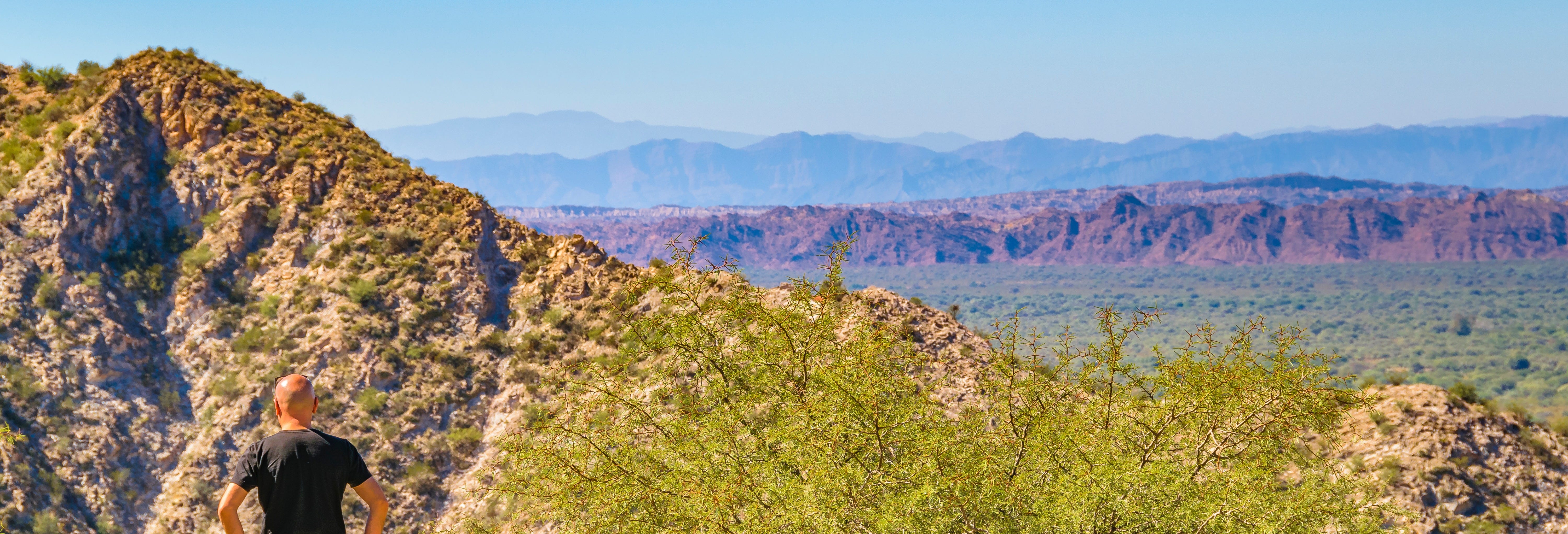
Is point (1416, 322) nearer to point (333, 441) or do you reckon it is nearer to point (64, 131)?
point (64, 131)

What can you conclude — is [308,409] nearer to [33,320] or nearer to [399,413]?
[399,413]

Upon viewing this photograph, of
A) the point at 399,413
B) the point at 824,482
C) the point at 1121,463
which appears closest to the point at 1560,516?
the point at 1121,463

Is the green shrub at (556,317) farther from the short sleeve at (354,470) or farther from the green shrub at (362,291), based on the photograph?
the short sleeve at (354,470)

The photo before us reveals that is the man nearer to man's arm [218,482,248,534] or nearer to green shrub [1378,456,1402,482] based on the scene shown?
man's arm [218,482,248,534]

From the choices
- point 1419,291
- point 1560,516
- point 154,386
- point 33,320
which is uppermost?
point 33,320

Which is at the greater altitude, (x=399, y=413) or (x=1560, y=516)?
(x=399, y=413)

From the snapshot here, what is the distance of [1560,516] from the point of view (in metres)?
20.8

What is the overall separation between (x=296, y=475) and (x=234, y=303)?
931 inches

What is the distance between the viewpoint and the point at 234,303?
27.5m

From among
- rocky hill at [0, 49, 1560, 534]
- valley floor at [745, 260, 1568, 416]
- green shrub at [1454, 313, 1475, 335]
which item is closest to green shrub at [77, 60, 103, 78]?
rocky hill at [0, 49, 1560, 534]

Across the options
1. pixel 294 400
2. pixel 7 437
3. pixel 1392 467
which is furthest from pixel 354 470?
pixel 1392 467

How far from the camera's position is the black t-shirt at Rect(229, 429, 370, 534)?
6.88m

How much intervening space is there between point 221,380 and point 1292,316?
176 m

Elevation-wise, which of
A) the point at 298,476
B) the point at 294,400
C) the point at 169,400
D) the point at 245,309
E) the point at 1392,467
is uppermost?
the point at 294,400
